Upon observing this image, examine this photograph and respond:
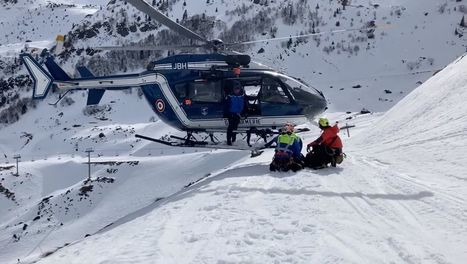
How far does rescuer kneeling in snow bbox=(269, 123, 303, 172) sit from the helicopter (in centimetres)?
252

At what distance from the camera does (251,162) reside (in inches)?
565

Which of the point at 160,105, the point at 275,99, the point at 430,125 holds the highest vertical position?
the point at 275,99

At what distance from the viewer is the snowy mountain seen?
6668 mm

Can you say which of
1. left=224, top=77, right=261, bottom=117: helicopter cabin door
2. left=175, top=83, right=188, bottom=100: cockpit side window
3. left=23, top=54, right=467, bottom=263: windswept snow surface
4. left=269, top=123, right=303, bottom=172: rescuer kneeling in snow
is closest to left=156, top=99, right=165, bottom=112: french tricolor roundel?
left=175, top=83, right=188, bottom=100: cockpit side window

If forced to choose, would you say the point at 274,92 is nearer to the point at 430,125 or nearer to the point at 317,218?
the point at 430,125

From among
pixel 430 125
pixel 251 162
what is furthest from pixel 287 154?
pixel 430 125

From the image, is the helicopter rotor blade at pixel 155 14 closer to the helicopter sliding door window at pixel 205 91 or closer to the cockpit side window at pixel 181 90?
the helicopter sliding door window at pixel 205 91

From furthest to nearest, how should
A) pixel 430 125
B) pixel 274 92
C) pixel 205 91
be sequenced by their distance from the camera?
1. pixel 205 91
2. pixel 274 92
3. pixel 430 125

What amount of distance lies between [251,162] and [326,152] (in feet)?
11.7

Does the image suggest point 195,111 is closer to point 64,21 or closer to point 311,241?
point 311,241

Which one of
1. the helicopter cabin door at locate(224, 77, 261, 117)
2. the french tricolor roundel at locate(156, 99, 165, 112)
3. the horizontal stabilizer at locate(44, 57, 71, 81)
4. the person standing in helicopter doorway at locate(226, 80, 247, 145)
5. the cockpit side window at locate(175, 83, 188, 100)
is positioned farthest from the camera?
the horizontal stabilizer at locate(44, 57, 71, 81)

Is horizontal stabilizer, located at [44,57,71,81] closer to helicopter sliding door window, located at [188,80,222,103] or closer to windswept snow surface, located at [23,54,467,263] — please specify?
helicopter sliding door window, located at [188,80,222,103]

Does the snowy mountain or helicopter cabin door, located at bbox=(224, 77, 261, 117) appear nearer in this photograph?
the snowy mountain

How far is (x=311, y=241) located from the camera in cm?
634
